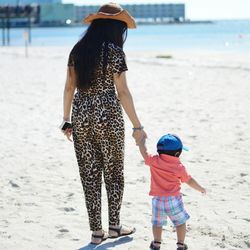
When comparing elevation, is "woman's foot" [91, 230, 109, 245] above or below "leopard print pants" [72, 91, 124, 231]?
below

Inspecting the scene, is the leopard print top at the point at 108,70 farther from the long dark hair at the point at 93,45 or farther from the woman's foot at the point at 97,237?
the woman's foot at the point at 97,237

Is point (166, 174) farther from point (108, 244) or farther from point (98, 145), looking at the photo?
point (108, 244)

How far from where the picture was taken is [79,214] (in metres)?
4.92

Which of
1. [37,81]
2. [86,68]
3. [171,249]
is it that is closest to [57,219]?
[171,249]

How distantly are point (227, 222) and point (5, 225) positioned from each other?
5.79ft

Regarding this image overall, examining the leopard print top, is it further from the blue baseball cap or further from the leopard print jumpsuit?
the blue baseball cap

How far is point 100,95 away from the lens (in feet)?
13.0

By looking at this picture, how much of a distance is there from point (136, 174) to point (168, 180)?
8.10ft

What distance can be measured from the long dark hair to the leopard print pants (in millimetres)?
148

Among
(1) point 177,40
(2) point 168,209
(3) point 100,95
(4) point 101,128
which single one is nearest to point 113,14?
(3) point 100,95

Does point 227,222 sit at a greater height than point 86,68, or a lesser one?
lesser

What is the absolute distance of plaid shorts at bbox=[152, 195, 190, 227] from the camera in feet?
12.5

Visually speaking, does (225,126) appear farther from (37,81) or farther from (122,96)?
(37,81)

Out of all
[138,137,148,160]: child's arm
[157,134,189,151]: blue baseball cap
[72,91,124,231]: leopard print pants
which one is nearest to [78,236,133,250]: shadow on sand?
[72,91,124,231]: leopard print pants
